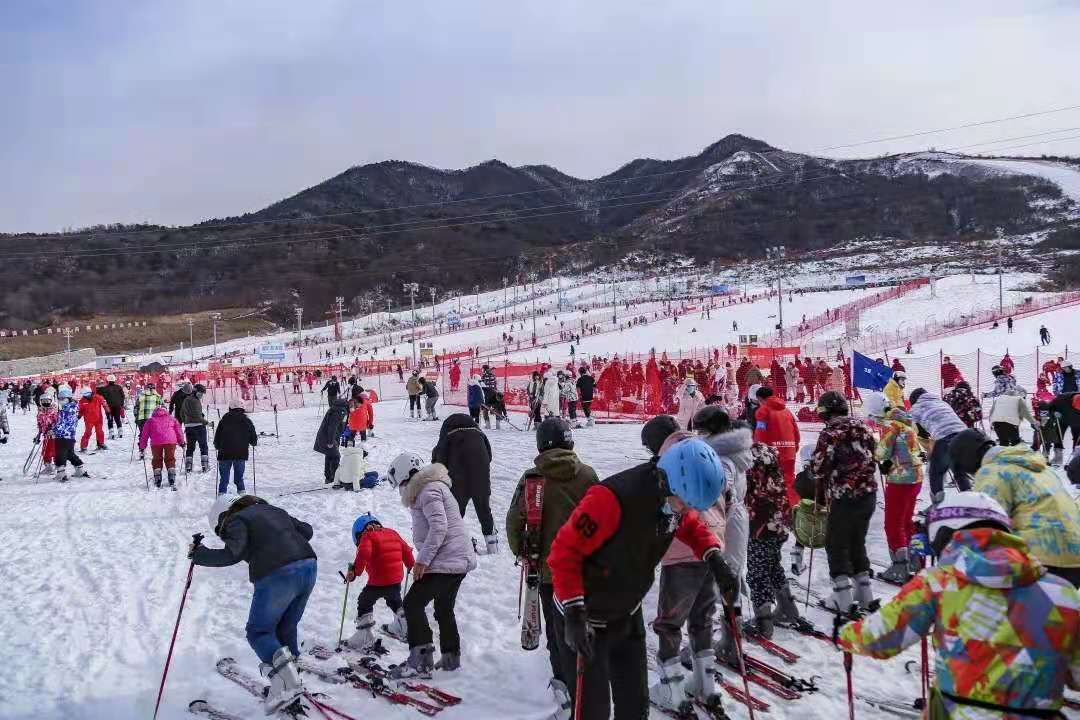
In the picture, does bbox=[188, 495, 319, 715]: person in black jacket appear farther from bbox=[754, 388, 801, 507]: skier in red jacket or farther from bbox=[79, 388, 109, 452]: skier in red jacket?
bbox=[79, 388, 109, 452]: skier in red jacket

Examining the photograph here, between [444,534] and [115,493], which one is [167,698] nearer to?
[444,534]

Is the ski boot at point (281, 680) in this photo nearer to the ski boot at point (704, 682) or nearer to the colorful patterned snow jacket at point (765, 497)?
the ski boot at point (704, 682)

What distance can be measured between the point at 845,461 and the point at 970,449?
0.80 metres

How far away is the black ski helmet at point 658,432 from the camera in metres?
4.24

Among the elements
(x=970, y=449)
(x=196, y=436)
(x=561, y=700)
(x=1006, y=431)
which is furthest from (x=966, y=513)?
(x=196, y=436)

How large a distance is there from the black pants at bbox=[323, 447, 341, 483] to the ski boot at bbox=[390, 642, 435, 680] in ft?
25.6

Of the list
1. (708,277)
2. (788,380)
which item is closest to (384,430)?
(788,380)

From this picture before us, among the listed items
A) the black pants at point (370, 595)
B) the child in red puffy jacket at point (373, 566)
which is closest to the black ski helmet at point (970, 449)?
the child in red puffy jacket at point (373, 566)

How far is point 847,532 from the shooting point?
5793 millimetres

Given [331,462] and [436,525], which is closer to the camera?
[436,525]

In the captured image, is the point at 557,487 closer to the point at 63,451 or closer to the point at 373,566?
the point at 373,566

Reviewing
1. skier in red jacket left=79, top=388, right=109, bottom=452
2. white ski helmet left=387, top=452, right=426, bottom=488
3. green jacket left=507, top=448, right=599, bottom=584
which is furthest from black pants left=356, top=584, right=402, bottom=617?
skier in red jacket left=79, top=388, right=109, bottom=452

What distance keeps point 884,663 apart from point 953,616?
306 centimetres

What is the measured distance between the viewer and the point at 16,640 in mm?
6414
